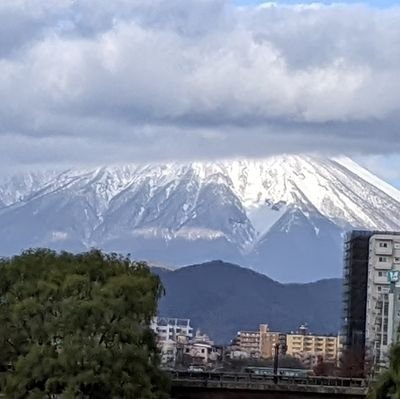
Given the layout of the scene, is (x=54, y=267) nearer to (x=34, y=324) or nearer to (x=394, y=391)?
(x=34, y=324)

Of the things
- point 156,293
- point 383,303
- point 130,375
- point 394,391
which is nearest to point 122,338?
point 130,375

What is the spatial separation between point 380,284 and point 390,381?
364 ft

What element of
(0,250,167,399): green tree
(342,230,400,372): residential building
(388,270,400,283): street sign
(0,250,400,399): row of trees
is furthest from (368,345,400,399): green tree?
(388,270,400,283): street sign

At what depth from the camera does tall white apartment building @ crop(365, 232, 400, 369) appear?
159m

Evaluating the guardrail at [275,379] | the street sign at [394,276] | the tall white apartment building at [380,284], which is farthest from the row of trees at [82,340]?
the street sign at [394,276]

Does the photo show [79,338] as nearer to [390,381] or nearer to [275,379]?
[275,379]

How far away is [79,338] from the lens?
70688 mm

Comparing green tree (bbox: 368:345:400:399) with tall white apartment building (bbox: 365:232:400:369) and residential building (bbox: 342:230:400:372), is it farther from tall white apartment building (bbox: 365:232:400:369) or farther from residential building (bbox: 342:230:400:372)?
tall white apartment building (bbox: 365:232:400:369)

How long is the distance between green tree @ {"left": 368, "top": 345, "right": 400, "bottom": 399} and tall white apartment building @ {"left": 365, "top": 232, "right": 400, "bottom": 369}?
298ft

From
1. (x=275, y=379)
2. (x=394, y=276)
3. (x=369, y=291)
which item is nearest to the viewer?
(x=275, y=379)

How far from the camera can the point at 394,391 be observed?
6438 centimetres

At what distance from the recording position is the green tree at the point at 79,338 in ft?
229

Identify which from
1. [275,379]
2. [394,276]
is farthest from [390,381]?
[394,276]

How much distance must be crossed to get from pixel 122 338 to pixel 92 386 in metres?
3.05
